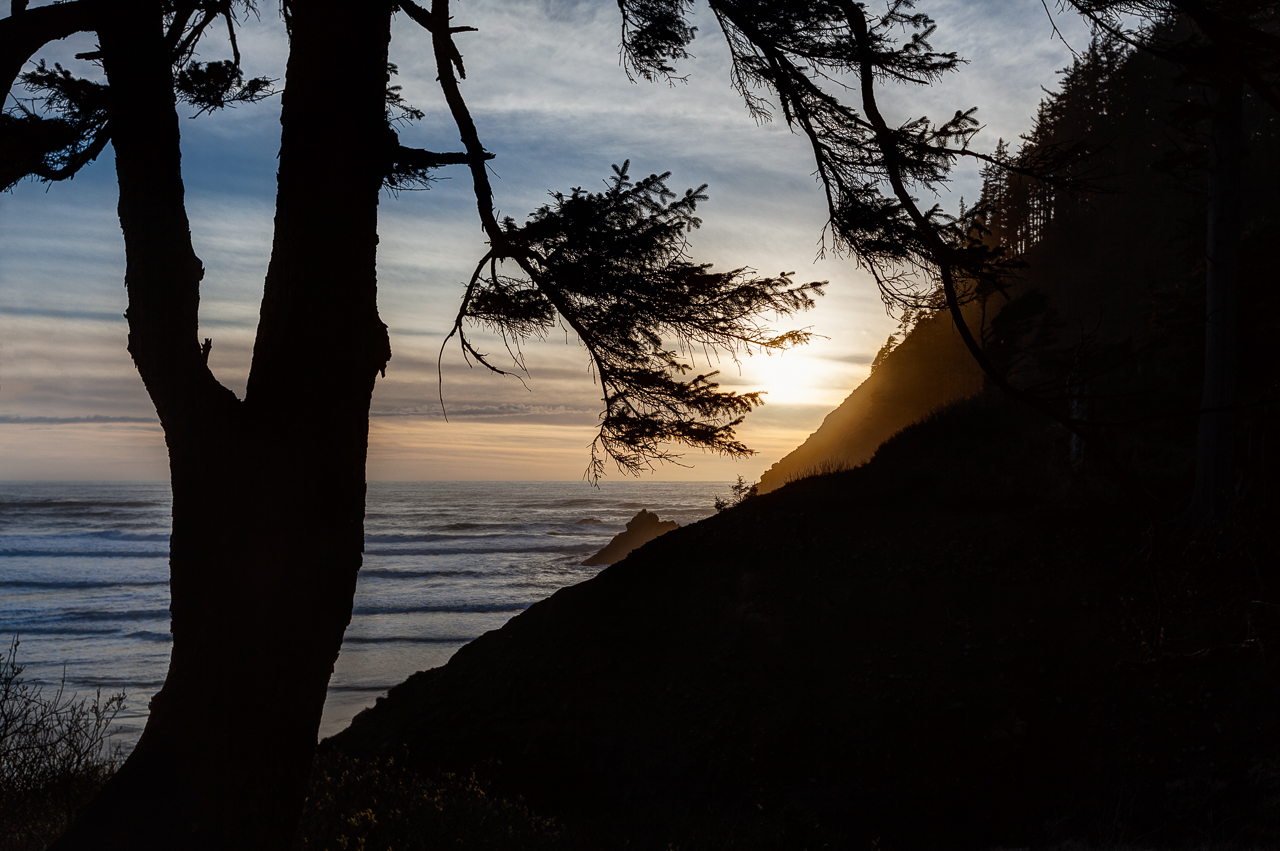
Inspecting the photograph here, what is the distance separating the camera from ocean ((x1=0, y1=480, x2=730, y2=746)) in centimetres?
1755

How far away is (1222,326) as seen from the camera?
1012 cm

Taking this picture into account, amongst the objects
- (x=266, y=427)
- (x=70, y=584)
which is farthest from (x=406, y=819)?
(x=70, y=584)

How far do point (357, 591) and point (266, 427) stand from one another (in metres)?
31.6

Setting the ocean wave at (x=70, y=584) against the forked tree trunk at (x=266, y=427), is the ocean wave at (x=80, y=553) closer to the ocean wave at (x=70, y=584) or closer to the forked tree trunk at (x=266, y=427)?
the ocean wave at (x=70, y=584)

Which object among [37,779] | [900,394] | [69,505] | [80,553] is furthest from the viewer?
[69,505]

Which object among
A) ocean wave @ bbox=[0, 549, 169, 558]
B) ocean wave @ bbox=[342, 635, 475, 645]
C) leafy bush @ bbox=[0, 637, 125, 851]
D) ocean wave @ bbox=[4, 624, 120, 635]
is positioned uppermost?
leafy bush @ bbox=[0, 637, 125, 851]

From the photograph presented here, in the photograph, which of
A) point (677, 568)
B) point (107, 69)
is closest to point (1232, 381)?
point (677, 568)

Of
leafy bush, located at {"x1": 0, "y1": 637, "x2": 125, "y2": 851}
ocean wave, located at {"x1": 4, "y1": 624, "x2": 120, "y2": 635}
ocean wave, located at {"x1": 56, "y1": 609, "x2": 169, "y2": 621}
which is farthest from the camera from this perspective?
ocean wave, located at {"x1": 56, "y1": 609, "x2": 169, "y2": 621}

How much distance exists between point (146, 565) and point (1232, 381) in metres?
41.3

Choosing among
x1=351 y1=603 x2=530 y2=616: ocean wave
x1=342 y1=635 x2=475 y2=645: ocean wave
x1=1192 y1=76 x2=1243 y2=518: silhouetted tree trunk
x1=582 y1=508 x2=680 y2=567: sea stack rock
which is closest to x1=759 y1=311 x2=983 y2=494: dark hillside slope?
x1=582 y1=508 x2=680 y2=567: sea stack rock

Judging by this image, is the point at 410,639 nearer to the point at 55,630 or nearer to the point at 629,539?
the point at 55,630

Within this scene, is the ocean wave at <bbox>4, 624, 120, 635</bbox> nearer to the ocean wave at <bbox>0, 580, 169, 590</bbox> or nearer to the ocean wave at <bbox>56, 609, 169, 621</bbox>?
the ocean wave at <bbox>56, 609, 169, 621</bbox>

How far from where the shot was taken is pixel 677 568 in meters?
12.2

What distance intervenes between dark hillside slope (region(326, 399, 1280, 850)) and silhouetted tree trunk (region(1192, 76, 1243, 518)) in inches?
44.3
